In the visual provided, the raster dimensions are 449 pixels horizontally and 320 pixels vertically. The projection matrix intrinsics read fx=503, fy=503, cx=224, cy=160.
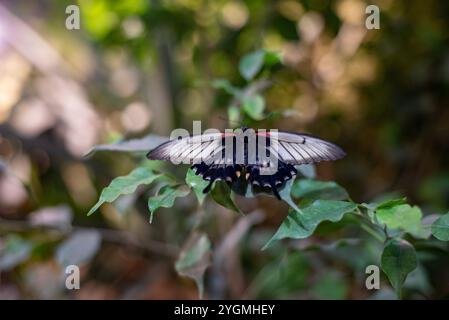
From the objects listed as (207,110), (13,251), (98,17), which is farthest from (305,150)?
(98,17)

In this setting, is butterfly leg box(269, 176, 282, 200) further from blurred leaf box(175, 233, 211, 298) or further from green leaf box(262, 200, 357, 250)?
blurred leaf box(175, 233, 211, 298)

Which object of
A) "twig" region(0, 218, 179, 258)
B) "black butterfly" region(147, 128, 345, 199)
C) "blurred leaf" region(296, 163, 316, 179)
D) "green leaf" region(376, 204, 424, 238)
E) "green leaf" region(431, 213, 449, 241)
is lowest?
"twig" region(0, 218, 179, 258)

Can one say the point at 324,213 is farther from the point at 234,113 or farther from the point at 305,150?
the point at 234,113

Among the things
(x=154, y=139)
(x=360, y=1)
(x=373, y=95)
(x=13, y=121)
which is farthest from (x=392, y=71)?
(x=13, y=121)

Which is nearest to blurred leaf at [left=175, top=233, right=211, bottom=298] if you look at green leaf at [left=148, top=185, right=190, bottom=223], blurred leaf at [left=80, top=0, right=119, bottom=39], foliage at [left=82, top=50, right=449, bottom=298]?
foliage at [left=82, top=50, right=449, bottom=298]

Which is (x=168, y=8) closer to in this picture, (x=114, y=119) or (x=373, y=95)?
(x=114, y=119)
